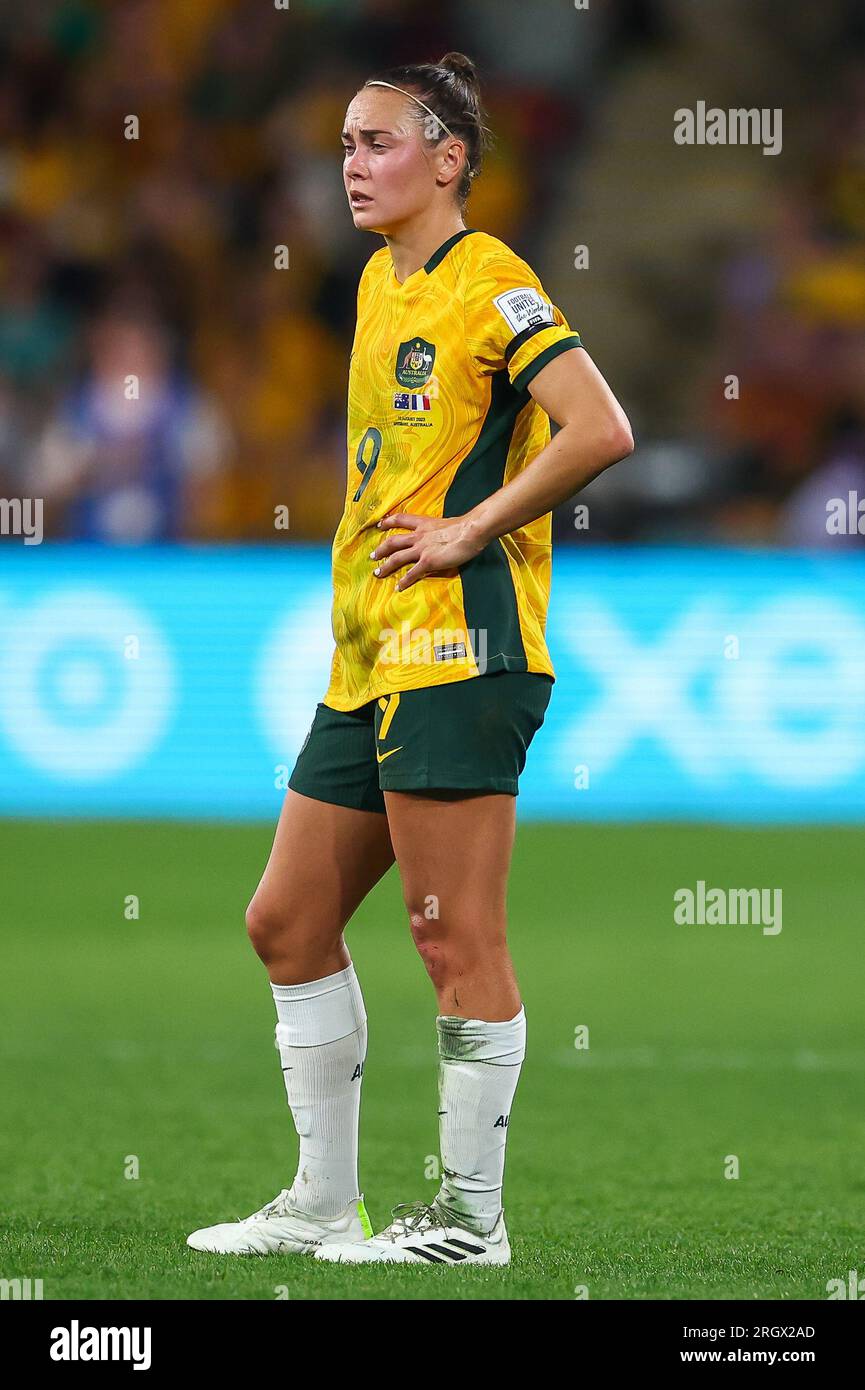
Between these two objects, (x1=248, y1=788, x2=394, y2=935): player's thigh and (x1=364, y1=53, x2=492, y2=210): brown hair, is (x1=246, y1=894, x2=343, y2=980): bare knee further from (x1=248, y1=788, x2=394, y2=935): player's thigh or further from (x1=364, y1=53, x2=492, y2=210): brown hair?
(x1=364, y1=53, x2=492, y2=210): brown hair

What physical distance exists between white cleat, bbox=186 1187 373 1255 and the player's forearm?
1.36m

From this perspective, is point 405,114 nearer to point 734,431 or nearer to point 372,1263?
point 372,1263

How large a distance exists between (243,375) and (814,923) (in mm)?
6179

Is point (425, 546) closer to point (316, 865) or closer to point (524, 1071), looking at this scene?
point (316, 865)

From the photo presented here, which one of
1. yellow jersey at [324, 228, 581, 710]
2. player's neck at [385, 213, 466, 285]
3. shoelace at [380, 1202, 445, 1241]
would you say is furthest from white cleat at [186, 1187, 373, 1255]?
player's neck at [385, 213, 466, 285]

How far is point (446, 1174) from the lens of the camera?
387 centimetres

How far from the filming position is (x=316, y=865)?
3924 millimetres

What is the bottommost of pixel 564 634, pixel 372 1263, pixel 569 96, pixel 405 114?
pixel 372 1263

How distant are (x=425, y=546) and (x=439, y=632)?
0.52 ft

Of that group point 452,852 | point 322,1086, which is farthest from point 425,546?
point 322,1086

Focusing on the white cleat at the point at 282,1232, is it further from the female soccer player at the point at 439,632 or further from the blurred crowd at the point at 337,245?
the blurred crowd at the point at 337,245

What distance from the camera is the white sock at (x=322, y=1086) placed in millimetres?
4012

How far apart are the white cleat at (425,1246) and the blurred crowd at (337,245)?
7.59 metres

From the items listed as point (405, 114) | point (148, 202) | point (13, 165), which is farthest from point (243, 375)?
point (405, 114)
